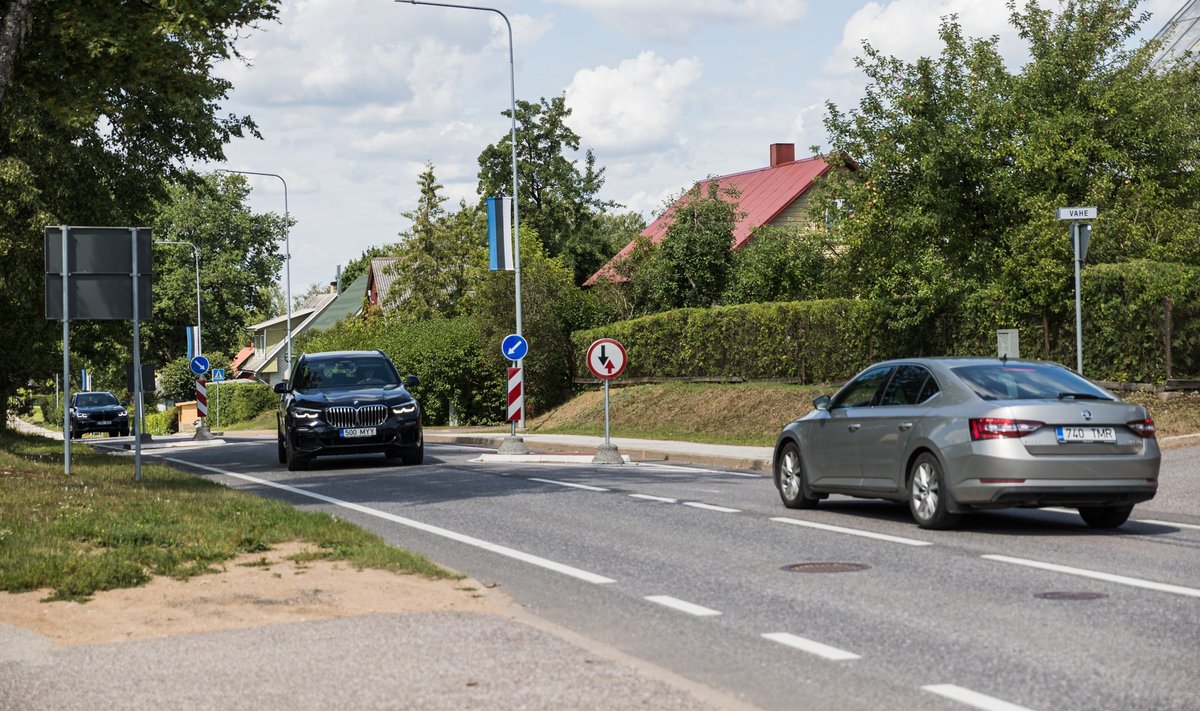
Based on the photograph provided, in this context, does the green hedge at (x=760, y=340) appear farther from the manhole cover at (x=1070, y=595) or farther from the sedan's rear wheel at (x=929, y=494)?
the manhole cover at (x=1070, y=595)

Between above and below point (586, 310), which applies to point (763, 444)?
below

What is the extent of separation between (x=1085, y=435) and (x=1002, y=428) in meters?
0.67

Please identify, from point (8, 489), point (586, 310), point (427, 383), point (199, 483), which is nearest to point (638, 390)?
point (586, 310)

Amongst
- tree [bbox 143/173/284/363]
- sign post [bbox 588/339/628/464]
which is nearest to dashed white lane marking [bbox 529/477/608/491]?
sign post [bbox 588/339/628/464]

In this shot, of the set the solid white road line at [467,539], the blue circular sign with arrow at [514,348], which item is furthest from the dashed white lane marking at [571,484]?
the blue circular sign with arrow at [514,348]

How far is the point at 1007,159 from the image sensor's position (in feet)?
99.0

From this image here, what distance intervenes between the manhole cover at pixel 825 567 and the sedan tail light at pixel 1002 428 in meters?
2.13

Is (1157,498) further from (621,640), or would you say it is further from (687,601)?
(621,640)

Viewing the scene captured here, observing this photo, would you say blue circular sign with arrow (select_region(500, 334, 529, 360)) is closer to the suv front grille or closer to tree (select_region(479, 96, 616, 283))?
the suv front grille

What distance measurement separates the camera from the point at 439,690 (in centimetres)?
620

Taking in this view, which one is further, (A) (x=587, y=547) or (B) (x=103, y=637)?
(A) (x=587, y=547)

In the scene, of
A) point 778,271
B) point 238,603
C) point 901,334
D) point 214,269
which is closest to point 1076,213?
point 901,334

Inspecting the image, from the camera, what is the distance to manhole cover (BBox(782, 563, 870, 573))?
1030 cm

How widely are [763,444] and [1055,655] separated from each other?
20.6 meters
